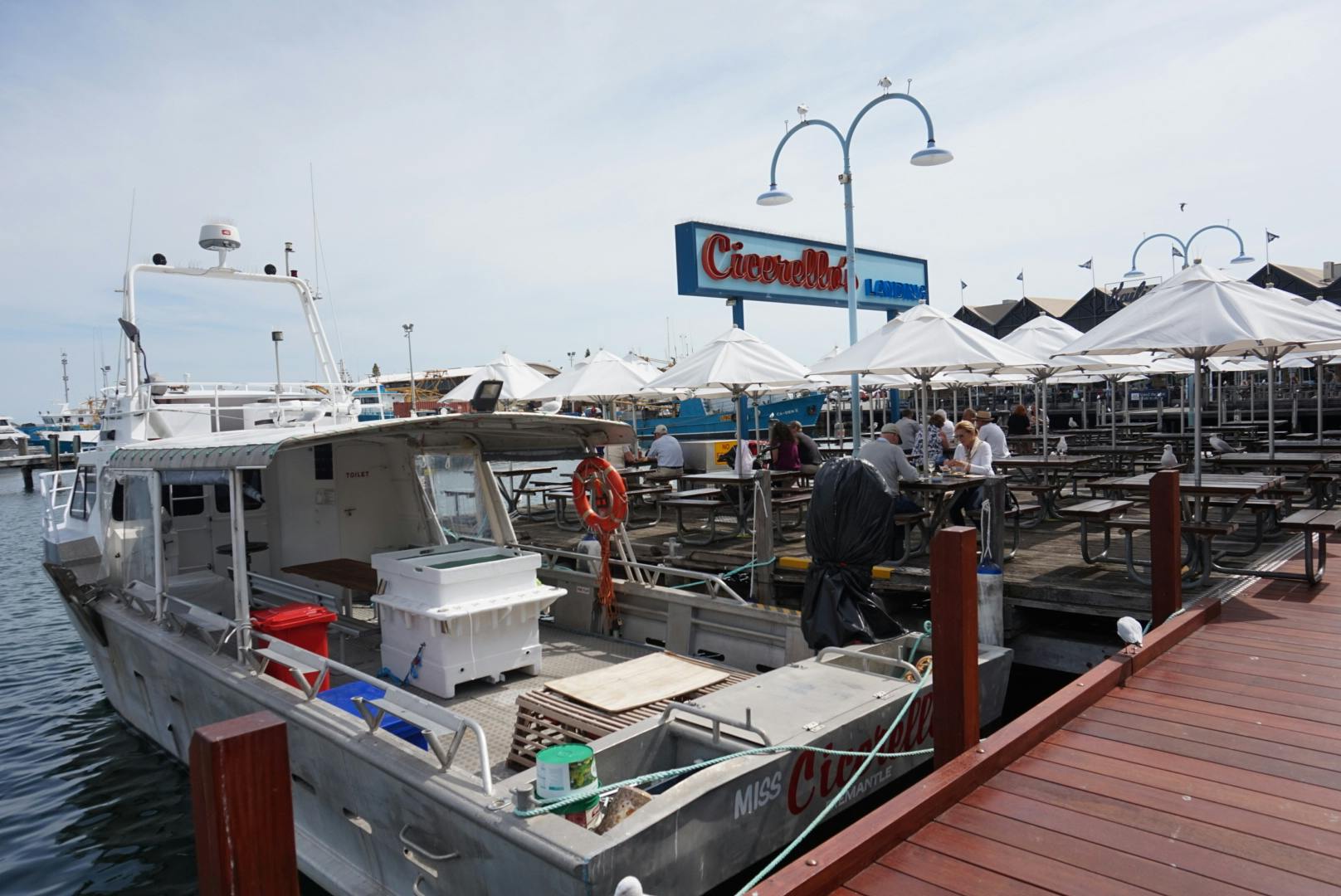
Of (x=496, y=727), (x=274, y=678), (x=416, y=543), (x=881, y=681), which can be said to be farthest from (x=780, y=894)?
(x=416, y=543)

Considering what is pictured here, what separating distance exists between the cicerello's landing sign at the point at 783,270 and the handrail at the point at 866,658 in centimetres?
822

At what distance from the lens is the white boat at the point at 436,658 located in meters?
4.69

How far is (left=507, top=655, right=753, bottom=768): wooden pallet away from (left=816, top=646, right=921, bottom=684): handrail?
1406mm

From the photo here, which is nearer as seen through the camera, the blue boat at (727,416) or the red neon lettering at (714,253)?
the red neon lettering at (714,253)

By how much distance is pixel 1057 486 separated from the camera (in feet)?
39.7

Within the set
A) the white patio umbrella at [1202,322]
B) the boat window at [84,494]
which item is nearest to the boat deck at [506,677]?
the boat window at [84,494]

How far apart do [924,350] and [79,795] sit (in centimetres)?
974

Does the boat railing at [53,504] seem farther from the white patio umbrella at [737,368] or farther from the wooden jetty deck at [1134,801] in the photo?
the wooden jetty deck at [1134,801]

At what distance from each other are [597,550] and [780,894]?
20.6ft

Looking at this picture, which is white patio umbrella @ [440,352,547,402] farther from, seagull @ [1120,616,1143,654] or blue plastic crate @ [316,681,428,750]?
seagull @ [1120,616,1143,654]

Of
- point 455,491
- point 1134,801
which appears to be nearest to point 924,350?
point 455,491

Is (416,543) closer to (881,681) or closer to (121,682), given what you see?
(121,682)

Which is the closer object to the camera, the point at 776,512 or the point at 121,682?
the point at 121,682

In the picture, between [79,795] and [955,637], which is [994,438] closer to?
[955,637]
